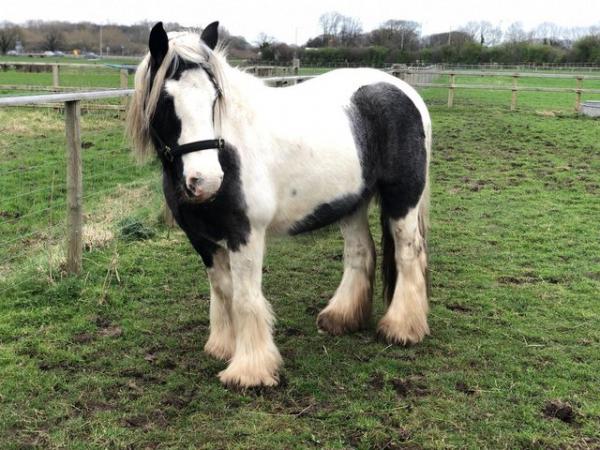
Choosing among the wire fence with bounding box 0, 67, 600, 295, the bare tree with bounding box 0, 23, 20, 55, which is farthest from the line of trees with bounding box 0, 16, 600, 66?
the wire fence with bounding box 0, 67, 600, 295

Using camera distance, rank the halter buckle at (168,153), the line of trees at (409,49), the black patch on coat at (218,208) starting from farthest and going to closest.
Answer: the line of trees at (409,49) → the black patch on coat at (218,208) → the halter buckle at (168,153)

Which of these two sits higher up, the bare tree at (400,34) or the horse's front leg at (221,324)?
the bare tree at (400,34)

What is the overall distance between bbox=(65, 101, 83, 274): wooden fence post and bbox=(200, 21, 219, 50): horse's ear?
1766 millimetres

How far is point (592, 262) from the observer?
4.81 metres

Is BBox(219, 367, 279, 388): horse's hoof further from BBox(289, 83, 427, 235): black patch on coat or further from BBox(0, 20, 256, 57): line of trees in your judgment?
BBox(0, 20, 256, 57): line of trees

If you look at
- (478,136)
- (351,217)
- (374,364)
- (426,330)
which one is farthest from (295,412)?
(478,136)

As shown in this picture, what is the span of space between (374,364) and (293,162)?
1.28m

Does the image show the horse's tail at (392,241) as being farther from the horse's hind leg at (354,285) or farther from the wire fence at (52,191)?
the wire fence at (52,191)

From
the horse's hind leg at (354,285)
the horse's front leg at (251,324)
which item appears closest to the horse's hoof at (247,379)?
the horse's front leg at (251,324)

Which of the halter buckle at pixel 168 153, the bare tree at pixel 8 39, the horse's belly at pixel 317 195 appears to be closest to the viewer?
the halter buckle at pixel 168 153

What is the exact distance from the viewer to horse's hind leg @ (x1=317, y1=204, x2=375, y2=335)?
3.69 metres

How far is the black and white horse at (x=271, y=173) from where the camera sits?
2.48 m

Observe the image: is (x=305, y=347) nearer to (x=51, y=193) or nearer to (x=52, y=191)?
(x=52, y=191)

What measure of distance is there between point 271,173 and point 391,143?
2.96 feet
